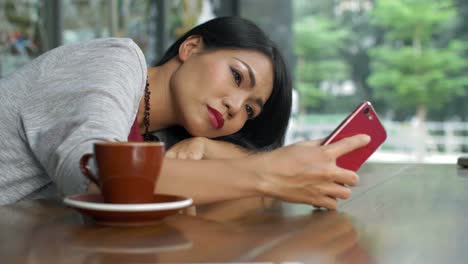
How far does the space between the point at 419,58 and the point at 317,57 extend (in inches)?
83.1

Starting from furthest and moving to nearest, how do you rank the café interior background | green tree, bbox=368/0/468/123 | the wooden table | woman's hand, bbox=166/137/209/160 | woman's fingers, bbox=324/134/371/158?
green tree, bbox=368/0/468/123 < the café interior background < woman's hand, bbox=166/137/209/160 < woman's fingers, bbox=324/134/371/158 < the wooden table

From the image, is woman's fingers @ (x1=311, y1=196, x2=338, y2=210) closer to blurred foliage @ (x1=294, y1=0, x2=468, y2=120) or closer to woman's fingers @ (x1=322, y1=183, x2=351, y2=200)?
woman's fingers @ (x1=322, y1=183, x2=351, y2=200)

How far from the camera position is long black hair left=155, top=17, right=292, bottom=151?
169cm

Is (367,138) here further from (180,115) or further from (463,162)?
(463,162)

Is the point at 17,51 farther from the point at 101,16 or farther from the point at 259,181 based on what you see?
the point at 259,181

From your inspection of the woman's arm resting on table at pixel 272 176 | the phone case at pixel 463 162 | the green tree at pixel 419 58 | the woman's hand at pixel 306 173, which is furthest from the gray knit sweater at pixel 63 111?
the green tree at pixel 419 58

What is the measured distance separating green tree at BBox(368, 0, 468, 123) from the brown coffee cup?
8.27m

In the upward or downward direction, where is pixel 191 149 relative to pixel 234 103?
downward

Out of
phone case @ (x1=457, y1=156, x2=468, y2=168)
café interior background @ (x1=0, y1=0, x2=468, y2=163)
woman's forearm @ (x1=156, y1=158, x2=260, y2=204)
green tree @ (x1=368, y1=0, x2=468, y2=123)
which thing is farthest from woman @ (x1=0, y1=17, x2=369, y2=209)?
green tree @ (x1=368, y1=0, x2=468, y2=123)

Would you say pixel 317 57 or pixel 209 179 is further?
pixel 317 57

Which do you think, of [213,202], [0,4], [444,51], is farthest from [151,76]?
[444,51]

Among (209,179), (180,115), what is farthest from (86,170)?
(180,115)

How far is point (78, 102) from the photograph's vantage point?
112 centimetres

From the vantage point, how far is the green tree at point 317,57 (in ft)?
28.1
